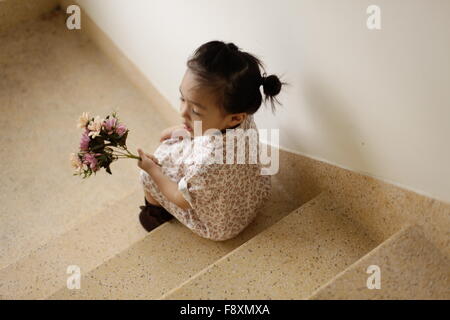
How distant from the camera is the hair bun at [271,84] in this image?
66.0 inches

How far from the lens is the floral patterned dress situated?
173 centimetres

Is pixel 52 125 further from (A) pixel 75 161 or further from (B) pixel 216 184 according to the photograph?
(B) pixel 216 184

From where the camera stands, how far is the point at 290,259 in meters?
1.68

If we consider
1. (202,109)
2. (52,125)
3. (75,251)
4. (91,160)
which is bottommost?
(75,251)

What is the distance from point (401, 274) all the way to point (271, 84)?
739 mm

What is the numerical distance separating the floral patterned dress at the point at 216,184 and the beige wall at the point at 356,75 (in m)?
0.24

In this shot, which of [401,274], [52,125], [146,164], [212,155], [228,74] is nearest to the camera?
[401,274]

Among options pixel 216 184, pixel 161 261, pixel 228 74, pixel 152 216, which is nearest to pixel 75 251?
pixel 152 216

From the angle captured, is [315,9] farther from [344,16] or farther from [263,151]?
[263,151]

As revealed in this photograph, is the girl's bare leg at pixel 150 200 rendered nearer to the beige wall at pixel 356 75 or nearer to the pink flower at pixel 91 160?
the pink flower at pixel 91 160

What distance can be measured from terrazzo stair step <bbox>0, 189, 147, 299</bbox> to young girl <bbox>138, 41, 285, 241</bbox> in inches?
13.2

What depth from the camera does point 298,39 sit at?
1.65 metres

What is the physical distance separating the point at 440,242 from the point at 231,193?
2.36ft
